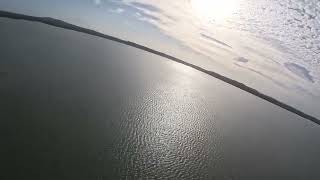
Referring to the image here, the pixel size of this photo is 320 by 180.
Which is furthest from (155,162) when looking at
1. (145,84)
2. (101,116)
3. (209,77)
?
(209,77)

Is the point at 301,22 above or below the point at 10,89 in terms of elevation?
above

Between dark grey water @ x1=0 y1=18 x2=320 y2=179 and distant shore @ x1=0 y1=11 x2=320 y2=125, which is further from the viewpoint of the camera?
distant shore @ x1=0 y1=11 x2=320 y2=125

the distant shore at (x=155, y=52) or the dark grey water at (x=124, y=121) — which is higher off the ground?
the distant shore at (x=155, y=52)

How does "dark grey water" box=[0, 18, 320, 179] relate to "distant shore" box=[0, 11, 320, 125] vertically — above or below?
below

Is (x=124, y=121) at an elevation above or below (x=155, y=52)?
below

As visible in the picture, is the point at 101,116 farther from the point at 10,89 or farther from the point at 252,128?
the point at 252,128

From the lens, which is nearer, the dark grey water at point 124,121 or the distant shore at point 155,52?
the dark grey water at point 124,121

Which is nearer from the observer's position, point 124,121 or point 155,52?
point 124,121

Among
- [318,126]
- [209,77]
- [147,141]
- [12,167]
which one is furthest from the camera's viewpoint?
[209,77]
